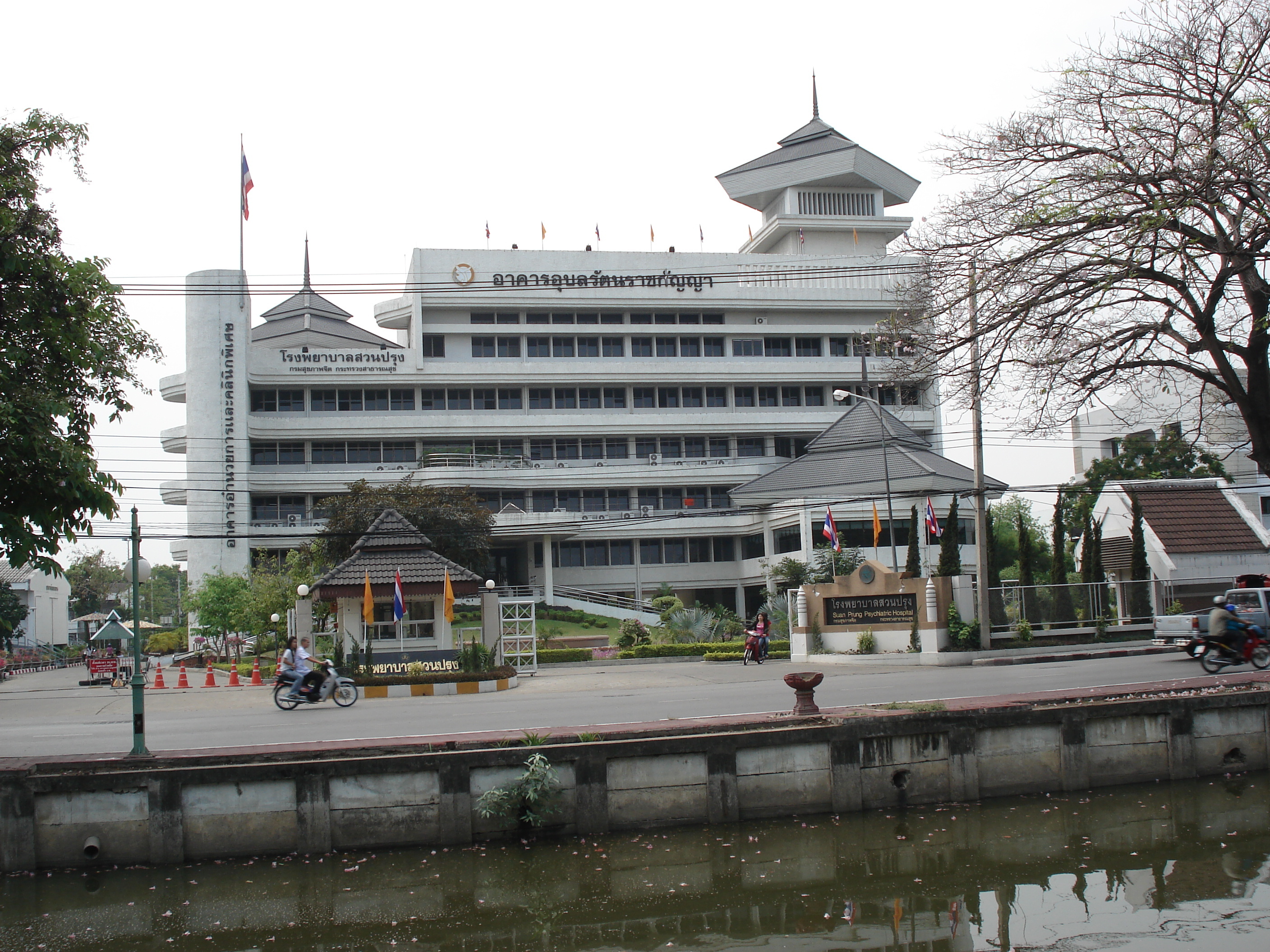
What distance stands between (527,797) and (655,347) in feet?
179

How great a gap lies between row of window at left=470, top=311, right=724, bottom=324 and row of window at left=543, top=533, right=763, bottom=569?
1384cm

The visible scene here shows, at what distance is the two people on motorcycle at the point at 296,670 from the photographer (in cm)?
2139

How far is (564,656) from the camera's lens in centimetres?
3844

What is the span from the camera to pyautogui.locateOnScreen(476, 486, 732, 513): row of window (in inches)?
2442

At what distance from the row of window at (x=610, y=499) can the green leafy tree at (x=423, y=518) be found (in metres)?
13.0

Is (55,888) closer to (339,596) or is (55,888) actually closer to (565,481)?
(339,596)

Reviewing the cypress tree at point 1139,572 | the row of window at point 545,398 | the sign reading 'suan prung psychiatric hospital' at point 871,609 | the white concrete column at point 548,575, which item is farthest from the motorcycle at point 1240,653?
the row of window at point 545,398

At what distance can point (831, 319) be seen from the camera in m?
67.6

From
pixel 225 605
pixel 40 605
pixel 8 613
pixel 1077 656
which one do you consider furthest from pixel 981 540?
pixel 40 605

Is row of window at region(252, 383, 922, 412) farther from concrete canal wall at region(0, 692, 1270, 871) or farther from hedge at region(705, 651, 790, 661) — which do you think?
concrete canal wall at region(0, 692, 1270, 871)

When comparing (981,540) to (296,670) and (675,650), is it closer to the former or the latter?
(675,650)

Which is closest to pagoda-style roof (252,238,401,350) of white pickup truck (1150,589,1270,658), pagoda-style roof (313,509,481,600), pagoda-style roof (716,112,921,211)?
pagoda-style roof (716,112,921,211)

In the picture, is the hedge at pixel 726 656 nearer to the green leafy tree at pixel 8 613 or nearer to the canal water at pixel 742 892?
the canal water at pixel 742 892

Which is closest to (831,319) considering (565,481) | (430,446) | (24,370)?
(565,481)
